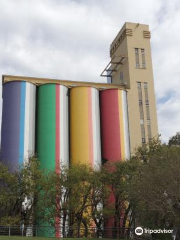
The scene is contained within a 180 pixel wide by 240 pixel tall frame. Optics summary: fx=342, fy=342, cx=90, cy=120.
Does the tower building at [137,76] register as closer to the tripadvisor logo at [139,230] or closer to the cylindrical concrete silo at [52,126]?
the cylindrical concrete silo at [52,126]

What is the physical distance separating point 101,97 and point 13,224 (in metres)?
26.0

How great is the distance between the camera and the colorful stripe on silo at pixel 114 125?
50219mm

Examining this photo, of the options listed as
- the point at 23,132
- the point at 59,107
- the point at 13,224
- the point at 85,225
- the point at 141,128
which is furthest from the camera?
the point at 141,128

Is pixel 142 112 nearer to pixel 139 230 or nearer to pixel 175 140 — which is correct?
pixel 175 140

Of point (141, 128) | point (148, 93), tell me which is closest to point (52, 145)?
point (141, 128)

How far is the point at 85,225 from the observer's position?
37.5 metres

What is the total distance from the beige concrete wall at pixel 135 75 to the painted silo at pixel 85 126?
9.28 m

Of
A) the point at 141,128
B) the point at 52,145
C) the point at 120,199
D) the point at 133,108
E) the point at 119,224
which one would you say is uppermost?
the point at 133,108

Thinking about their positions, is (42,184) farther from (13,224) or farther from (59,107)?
(59,107)

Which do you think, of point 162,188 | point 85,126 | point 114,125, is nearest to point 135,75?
→ point 114,125

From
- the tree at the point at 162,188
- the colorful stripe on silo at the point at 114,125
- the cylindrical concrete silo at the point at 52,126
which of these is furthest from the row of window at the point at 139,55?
the tree at the point at 162,188

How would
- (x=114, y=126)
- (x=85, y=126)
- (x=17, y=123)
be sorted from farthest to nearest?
(x=114, y=126)
(x=85, y=126)
(x=17, y=123)

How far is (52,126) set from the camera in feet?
159

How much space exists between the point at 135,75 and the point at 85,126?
17717 millimetres
